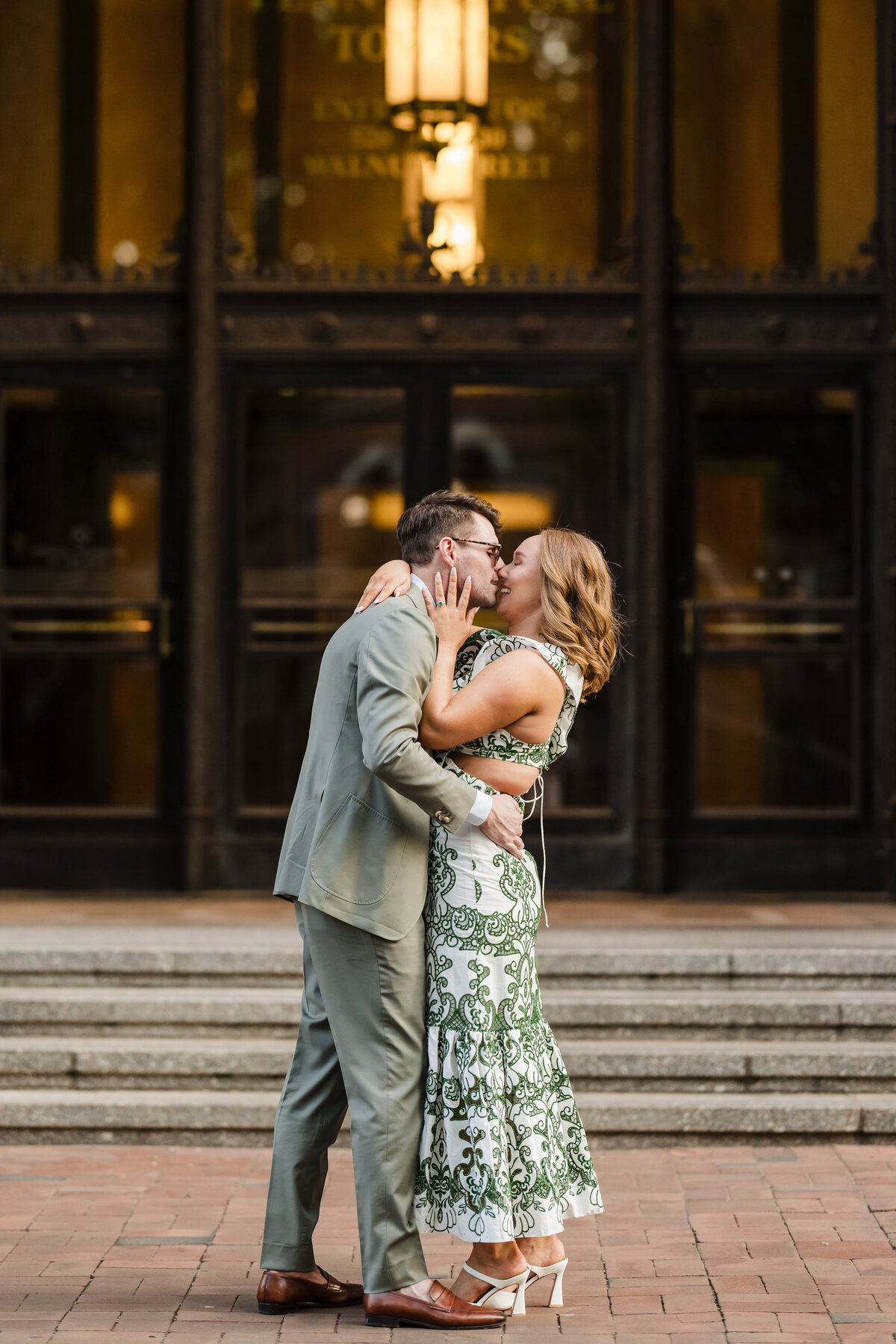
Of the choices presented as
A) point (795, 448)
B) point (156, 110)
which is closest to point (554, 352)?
point (795, 448)

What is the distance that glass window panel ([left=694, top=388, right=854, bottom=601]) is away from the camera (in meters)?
8.33

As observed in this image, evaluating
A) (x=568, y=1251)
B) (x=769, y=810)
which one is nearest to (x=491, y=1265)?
(x=568, y=1251)

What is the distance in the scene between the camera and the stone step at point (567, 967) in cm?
641

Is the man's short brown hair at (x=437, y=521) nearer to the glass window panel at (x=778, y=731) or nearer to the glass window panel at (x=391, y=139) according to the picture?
the glass window panel at (x=778, y=731)

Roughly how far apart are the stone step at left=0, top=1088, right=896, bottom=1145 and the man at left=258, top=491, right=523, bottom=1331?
163cm

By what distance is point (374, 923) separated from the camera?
3.95 metres

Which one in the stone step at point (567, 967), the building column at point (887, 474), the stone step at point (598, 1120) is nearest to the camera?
the stone step at point (598, 1120)

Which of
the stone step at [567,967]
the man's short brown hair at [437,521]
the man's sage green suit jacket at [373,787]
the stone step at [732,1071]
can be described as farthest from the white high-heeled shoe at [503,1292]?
the stone step at [567,967]

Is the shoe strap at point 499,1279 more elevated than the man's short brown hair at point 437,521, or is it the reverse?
the man's short brown hair at point 437,521

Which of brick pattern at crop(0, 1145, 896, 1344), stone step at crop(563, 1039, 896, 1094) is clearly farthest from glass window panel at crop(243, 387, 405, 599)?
brick pattern at crop(0, 1145, 896, 1344)

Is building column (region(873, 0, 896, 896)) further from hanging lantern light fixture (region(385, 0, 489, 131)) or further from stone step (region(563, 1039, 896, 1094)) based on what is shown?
stone step (region(563, 1039, 896, 1094))

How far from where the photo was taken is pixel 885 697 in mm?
8070

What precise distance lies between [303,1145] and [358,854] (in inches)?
28.4

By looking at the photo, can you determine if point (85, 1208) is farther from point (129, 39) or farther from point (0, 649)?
point (129, 39)
